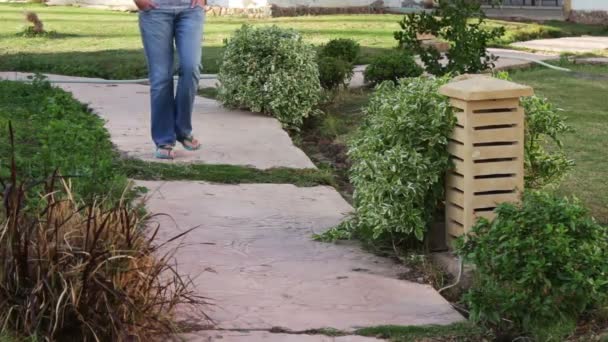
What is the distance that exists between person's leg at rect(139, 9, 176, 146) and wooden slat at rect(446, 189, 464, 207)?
8.57 feet

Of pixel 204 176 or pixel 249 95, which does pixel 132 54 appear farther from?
pixel 204 176

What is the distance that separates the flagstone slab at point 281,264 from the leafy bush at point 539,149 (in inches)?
38.7

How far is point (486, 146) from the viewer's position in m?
5.12

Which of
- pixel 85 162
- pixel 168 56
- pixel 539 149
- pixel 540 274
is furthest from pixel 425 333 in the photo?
pixel 168 56

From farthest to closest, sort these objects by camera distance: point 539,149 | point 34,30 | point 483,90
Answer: point 34,30, point 539,149, point 483,90

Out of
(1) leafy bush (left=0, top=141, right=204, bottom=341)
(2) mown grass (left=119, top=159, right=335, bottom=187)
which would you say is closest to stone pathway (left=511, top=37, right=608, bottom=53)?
(2) mown grass (left=119, top=159, right=335, bottom=187)

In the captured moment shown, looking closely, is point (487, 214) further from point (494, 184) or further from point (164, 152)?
point (164, 152)

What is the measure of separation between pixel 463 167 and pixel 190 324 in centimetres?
157

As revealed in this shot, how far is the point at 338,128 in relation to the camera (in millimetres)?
8961

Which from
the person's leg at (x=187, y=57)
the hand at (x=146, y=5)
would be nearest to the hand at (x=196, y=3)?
the person's leg at (x=187, y=57)

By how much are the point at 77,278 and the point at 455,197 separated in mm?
2017

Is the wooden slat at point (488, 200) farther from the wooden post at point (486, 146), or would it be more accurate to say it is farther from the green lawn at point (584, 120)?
the green lawn at point (584, 120)

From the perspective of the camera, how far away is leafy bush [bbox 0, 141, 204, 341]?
3.89 meters

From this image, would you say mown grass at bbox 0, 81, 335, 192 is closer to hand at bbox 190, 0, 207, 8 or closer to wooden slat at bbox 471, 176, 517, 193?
hand at bbox 190, 0, 207, 8
